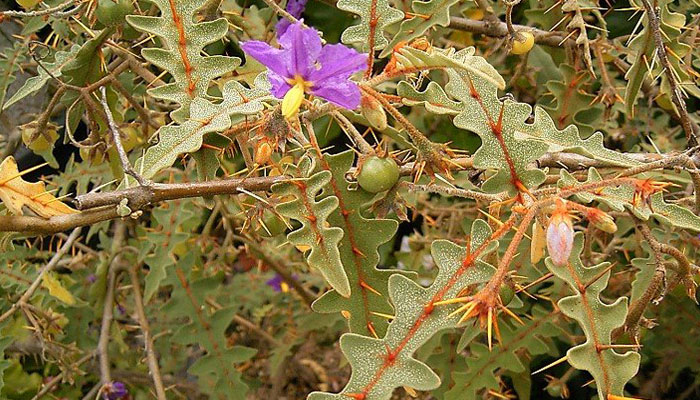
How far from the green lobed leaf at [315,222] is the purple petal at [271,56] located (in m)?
0.11

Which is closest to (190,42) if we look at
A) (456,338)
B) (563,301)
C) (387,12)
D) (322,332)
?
(387,12)

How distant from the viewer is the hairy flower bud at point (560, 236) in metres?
0.62

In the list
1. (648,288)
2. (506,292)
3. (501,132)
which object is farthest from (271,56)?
(648,288)

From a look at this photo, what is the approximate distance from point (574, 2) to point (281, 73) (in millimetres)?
513

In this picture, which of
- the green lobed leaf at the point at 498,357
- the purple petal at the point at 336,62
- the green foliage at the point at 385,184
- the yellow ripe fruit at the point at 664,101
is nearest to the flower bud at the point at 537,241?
the green foliage at the point at 385,184

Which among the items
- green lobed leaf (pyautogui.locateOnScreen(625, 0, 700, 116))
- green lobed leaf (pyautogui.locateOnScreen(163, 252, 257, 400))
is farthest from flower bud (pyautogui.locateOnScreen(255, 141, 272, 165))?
green lobed leaf (pyautogui.locateOnScreen(163, 252, 257, 400))

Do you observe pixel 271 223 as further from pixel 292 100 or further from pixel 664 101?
Answer: pixel 664 101

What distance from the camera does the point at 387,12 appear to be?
30.5 inches

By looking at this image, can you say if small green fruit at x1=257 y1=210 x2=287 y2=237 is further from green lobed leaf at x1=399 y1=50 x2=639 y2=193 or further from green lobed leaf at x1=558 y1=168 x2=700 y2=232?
green lobed leaf at x1=558 y1=168 x2=700 y2=232

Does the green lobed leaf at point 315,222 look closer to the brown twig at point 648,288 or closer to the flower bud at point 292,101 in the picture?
the flower bud at point 292,101

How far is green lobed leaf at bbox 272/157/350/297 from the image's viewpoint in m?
0.73

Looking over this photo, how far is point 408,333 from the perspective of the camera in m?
0.68

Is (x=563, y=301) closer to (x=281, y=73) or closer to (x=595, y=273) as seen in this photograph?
(x=595, y=273)

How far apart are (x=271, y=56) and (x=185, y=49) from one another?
0.19 meters
